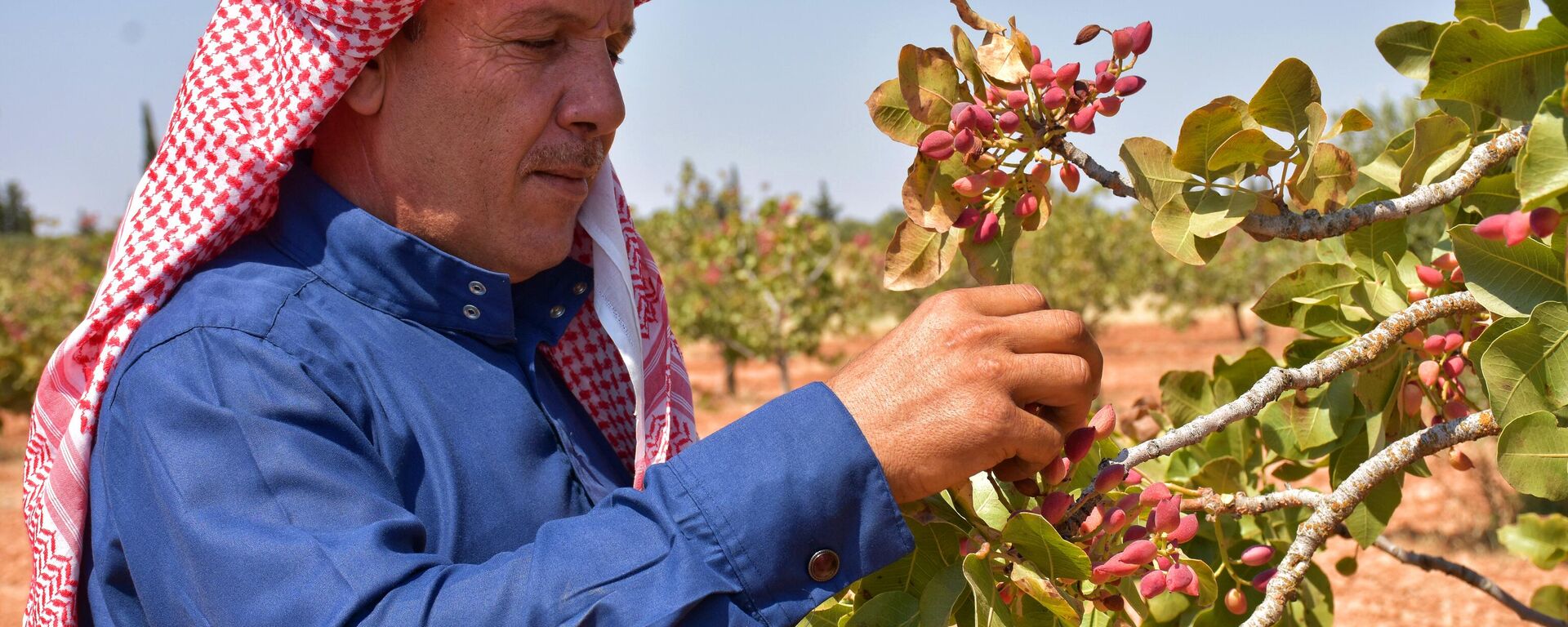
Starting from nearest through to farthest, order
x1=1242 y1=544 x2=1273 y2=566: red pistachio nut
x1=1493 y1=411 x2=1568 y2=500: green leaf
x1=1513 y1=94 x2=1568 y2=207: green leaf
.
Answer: x1=1513 y1=94 x2=1568 y2=207: green leaf, x1=1493 y1=411 x2=1568 y2=500: green leaf, x1=1242 y1=544 x2=1273 y2=566: red pistachio nut

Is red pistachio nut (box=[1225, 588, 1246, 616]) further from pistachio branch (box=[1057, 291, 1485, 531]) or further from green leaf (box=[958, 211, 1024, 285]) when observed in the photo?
green leaf (box=[958, 211, 1024, 285])

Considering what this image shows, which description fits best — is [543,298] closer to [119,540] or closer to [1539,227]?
[119,540]

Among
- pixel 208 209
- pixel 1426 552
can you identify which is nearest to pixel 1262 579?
pixel 208 209

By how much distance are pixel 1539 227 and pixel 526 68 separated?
1258 mm

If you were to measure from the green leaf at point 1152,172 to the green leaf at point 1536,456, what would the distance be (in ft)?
1.53

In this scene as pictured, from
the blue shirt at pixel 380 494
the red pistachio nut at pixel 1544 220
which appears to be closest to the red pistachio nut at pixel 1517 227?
the red pistachio nut at pixel 1544 220

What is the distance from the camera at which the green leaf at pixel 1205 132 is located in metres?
1.39

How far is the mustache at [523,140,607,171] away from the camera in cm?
172

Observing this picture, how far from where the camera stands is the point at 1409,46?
1.49 m

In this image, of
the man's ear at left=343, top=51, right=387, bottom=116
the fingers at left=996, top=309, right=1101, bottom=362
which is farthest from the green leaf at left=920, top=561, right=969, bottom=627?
the man's ear at left=343, top=51, right=387, bottom=116

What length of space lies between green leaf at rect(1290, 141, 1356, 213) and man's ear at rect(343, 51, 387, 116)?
126 centimetres

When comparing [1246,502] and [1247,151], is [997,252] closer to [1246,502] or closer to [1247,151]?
[1247,151]

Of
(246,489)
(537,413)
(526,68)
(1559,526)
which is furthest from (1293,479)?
(246,489)

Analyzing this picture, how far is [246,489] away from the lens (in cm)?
124
